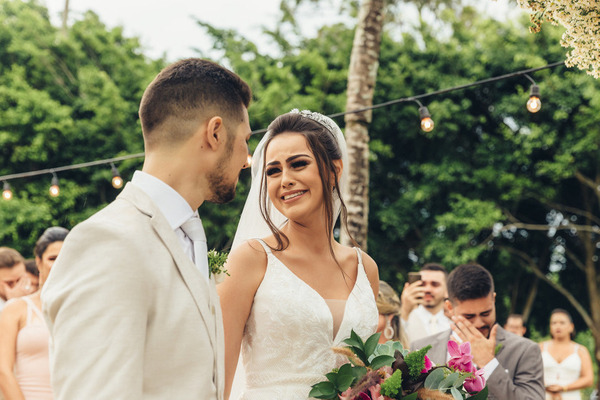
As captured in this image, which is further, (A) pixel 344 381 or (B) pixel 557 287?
(B) pixel 557 287

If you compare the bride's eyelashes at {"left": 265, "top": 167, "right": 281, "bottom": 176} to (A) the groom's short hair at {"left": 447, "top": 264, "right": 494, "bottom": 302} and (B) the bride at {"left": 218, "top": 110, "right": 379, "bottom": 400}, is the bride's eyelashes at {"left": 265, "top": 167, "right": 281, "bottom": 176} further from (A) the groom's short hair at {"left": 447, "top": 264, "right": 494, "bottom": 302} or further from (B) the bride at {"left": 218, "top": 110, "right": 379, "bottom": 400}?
(A) the groom's short hair at {"left": 447, "top": 264, "right": 494, "bottom": 302}

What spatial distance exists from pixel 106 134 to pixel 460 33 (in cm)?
923

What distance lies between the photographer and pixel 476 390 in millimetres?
2678

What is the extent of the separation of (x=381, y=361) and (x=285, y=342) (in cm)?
51

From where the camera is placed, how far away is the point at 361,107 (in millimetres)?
8016

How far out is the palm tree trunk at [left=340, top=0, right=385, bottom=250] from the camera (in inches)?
302

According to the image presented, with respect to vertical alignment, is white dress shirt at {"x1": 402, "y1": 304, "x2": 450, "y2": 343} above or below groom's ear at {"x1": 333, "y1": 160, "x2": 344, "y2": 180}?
below

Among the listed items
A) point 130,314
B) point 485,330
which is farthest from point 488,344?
point 130,314

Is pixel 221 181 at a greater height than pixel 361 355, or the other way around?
pixel 221 181

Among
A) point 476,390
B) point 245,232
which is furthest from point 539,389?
point 245,232

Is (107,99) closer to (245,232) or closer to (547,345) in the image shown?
(547,345)

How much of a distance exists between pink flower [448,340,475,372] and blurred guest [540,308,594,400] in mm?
6444

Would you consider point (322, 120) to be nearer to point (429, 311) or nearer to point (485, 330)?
point (485, 330)

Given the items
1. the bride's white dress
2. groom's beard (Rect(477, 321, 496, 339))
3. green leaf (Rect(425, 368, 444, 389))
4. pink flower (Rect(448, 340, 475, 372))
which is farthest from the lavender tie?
groom's beard (Rect(477, 321, 496, 339))
